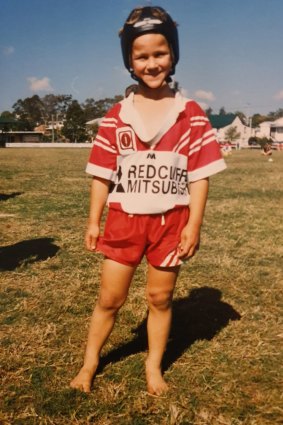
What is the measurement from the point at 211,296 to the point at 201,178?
1982 mm

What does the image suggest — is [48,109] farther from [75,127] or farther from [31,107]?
[75,127]

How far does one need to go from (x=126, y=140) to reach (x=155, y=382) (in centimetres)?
144

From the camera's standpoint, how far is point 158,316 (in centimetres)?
249

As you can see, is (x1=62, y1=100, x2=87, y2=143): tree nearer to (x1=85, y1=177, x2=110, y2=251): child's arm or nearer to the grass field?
the grass field

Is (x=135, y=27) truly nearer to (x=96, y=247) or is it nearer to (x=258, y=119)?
(x=96, y=247)

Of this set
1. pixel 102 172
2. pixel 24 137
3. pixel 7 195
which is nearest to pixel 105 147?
pixel 102 172

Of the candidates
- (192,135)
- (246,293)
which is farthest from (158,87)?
(246,293)

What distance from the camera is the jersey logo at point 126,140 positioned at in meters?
2.22

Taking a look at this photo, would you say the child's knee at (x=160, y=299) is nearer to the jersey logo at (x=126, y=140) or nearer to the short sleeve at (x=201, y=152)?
the short sleeve at (x=201, y=152)

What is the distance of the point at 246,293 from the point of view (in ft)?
13.2

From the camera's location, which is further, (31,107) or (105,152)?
(31,107)

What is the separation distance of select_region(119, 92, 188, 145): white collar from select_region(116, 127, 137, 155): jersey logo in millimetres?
37

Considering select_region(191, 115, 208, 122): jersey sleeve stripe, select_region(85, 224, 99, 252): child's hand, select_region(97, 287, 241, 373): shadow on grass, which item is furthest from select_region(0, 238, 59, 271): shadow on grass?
select_region(191, 115, 208, 122): jersey sleeve stripe

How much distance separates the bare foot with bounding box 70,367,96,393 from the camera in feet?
8.09
